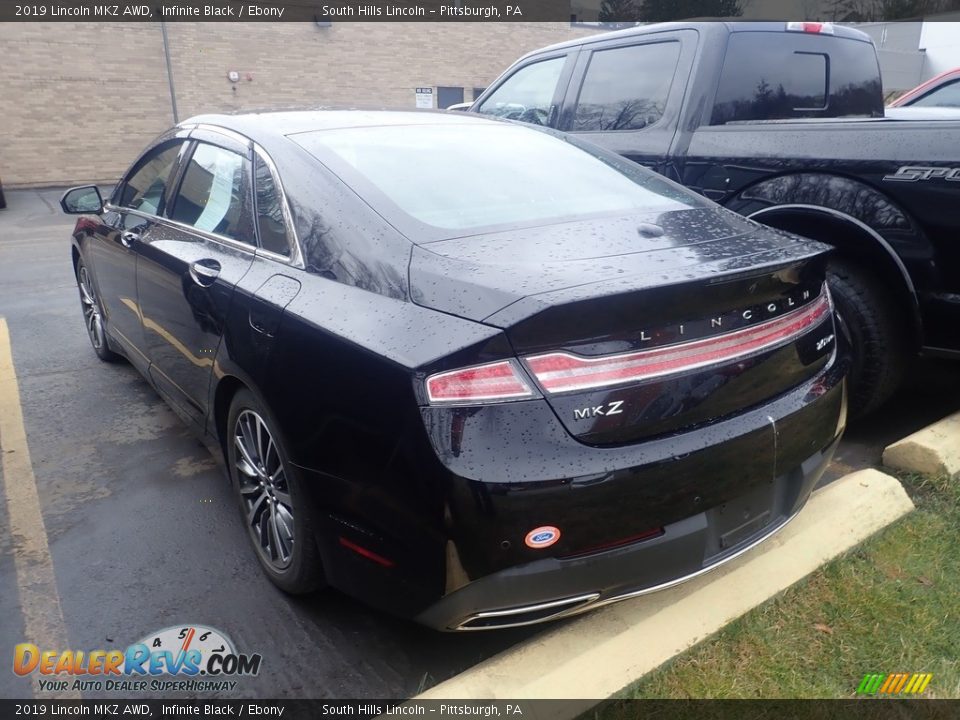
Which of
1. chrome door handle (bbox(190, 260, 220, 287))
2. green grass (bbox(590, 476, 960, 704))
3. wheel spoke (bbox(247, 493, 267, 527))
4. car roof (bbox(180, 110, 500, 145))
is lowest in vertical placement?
green grass (bbox(590, 476, 960, 704))

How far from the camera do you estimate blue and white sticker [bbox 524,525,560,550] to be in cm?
177

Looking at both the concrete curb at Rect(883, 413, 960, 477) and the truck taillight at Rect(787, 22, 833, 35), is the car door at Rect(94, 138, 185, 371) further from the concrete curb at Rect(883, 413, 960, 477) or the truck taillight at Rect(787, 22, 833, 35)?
the concrete curb at Rect(883, 413, 960, 477)

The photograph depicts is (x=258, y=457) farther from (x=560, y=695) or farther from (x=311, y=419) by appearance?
(x=560, y=695)

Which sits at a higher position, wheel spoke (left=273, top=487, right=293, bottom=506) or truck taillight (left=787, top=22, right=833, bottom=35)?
truck taillight (left=787, top=22, right=833, bottom=35)

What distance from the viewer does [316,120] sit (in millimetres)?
2953

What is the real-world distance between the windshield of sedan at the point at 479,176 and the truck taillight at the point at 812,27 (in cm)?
196

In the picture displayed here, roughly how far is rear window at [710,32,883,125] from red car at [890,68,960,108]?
2472 millimetres

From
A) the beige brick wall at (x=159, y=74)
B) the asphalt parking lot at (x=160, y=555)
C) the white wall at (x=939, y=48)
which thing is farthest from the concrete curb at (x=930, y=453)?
the white wall at (x=939, y=48)

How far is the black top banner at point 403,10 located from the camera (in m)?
17.2

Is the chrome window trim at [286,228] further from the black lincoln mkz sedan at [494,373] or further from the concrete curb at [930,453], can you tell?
the concrete curb at [930,453]

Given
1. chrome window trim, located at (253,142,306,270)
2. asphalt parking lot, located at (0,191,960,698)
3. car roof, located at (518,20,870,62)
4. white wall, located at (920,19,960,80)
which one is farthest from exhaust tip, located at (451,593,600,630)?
white wall, located at (920,19,960,80)

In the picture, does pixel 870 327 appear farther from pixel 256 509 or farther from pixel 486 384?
pixel 256 509

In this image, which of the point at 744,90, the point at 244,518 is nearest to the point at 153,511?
the point at 244,518

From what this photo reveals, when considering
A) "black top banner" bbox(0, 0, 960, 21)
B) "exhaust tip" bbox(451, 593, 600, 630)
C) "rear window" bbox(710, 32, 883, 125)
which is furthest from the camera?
"black top banner" bbox(0, 0, 960, 21)
